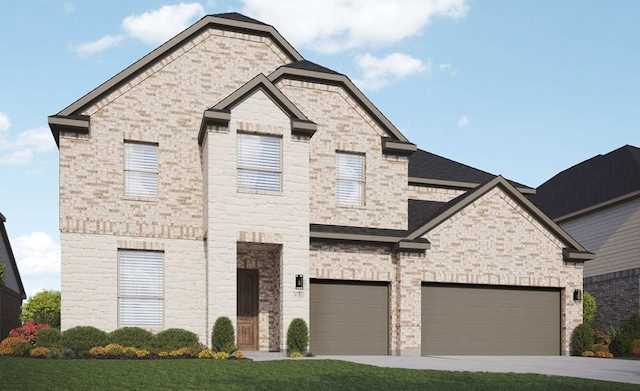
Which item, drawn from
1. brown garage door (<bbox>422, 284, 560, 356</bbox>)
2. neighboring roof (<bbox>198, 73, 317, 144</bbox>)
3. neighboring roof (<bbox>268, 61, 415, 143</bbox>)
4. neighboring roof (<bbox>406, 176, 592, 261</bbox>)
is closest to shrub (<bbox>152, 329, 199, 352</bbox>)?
neighboring roof (<bbox>198, 73, 317, 144</bbox>)

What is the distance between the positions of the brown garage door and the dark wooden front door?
5.80m

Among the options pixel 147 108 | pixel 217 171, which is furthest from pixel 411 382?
pixel 147 108

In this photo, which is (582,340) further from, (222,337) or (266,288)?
(222,337)

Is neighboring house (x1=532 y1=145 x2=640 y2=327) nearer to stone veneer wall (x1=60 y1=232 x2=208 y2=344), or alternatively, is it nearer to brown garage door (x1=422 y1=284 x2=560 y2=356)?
brown garage door (x1=422 y1=284 x2=560 y2=356)

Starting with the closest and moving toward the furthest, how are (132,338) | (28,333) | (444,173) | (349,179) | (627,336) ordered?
(132,338)
(28,333)
(349,179)
(627,336)
(444,173)

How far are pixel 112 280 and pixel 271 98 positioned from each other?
7.56 meters

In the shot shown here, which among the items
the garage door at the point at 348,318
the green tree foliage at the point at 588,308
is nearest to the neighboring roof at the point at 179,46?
the garage door at the point at 348,318

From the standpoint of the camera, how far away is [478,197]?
84.6 feet

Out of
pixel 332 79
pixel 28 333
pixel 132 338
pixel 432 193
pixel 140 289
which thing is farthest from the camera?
pixel 432 193

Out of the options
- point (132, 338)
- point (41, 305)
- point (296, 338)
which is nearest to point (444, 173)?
point (296, 338)

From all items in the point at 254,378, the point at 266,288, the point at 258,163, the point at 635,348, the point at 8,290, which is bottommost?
the point at 635,348

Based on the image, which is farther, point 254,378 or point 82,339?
point 82,339

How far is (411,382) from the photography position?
47.0 ft

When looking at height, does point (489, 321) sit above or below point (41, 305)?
above
